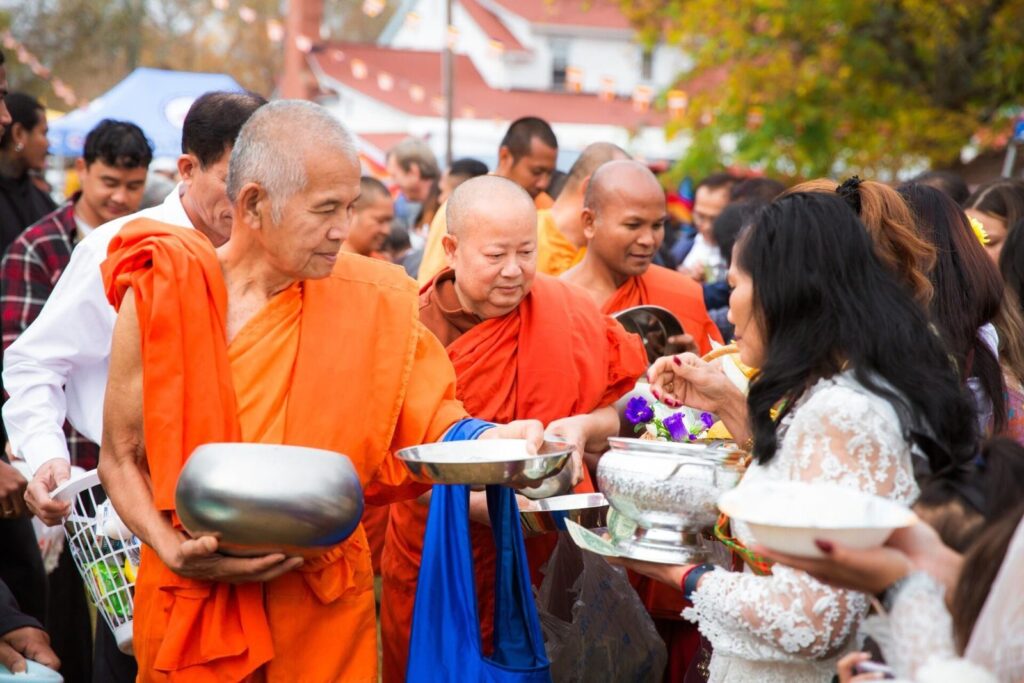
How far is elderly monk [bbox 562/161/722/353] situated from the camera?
537 centimetres

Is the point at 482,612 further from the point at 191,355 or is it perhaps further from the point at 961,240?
the point at 961,240

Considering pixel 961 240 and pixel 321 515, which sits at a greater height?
pixel 961 240

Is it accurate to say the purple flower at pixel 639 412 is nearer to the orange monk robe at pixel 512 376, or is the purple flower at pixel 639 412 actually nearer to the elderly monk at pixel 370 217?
the orange monk robe at pixel 512 376

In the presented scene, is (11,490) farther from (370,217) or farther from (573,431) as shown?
(370,217)

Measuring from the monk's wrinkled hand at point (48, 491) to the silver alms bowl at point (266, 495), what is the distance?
79cm

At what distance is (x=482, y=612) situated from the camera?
4.05m

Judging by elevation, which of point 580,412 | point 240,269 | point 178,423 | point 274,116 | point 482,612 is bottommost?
point 482,612

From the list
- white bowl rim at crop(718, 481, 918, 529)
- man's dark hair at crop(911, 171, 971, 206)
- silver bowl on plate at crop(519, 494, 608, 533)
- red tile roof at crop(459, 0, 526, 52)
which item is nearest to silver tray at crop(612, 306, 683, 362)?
silver bowl on plate at crop(519, 494, 608, 533)

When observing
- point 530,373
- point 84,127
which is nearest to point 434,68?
point 84,127

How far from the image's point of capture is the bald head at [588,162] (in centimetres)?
693

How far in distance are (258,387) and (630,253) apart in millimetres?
2628

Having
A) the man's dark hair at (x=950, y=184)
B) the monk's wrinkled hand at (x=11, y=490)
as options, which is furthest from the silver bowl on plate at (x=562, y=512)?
the man's dark hair at (x=950, y=184)

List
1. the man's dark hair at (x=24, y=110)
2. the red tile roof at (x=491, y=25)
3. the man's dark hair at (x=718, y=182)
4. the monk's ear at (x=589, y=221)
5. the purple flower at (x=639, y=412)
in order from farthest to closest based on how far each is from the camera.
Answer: the red tile roof at (x=491, y=25), the man's dark hair at (x=718, y=182), the man's dark hair at (x=24, y=110), the monk's ear at (x=589, y=221), the purple flower at (x=639, y=412)

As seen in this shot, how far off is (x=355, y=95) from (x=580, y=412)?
31.2 meters
